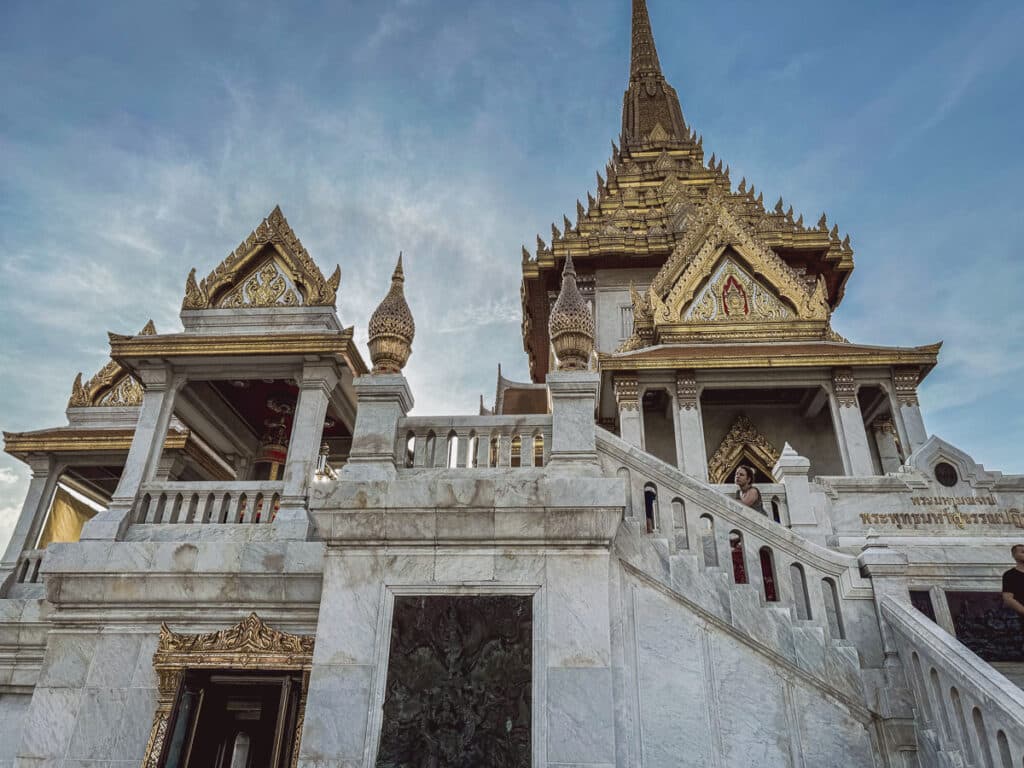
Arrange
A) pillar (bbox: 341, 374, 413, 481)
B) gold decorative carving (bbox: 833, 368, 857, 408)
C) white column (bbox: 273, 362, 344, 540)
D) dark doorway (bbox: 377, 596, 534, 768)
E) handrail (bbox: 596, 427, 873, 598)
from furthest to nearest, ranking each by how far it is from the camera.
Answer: gold decorative carving (bbox: 833, 368, 857, 408) → white column (bbox: 273, 362, 344, 540) → pillar (bbox: 341, 374, 413, 481) → handrail (bbox: 596, 427, 873, 598) → dark doorway (bbox: 377, 596, 534, 768)

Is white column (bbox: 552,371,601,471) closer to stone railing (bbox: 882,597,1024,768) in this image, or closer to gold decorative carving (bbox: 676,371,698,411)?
stone railing (bbox: 882,597,1024,768)

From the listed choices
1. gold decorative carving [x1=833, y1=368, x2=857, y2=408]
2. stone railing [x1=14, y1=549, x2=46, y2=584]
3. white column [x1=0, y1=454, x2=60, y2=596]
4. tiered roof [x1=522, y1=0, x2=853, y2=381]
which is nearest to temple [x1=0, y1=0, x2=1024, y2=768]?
stone railing [x1=14, y1=549, x2=46, y2=584]

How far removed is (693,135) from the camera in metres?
29.3

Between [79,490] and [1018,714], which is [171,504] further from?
[79,490]

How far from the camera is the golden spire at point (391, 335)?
666cm

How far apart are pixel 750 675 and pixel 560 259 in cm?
1621

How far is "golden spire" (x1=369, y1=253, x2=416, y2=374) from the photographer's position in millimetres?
6660

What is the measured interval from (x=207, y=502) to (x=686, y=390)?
31.0ft

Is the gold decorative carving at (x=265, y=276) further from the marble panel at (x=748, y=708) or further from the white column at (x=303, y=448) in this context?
the marble panel at (x=748, y=708)

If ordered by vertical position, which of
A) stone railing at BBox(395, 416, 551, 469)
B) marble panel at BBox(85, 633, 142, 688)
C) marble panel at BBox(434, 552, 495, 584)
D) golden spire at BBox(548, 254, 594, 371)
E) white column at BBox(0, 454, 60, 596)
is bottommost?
marble panel at BBox(85, 633, 142, 688)

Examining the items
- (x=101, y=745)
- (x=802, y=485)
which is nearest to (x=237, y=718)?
(x=101, y=745)

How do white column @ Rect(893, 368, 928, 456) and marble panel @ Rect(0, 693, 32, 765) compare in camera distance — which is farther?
white column @ Rect(893, 368, 928, 456)

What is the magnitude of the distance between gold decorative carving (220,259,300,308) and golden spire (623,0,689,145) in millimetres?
19930

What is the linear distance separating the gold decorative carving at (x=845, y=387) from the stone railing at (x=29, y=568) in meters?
14.6
